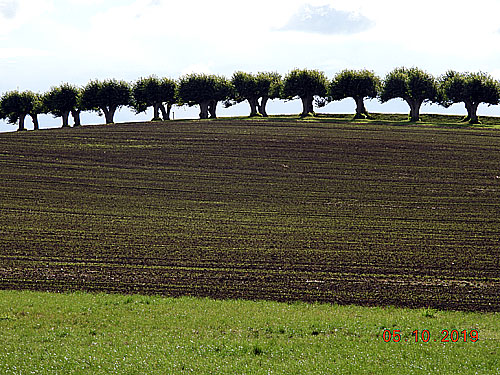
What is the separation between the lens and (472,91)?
94.9 m

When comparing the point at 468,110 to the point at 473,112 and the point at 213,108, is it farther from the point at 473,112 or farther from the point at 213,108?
the point at 213,108

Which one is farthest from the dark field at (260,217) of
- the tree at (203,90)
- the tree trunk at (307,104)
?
the tree at (203,90)

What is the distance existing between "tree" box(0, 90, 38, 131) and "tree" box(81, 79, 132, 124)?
1172 centimetres

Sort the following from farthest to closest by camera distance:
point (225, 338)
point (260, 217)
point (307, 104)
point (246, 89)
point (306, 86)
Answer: point (246, 89) < point (307, 104) < point (306, 86) < point (260, 217) < point (225, 338)

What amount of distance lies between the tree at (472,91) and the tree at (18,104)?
8051cm

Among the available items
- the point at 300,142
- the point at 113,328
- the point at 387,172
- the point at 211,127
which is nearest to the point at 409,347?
the point at 113,328

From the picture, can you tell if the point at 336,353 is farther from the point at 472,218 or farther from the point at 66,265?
the point at 472,218

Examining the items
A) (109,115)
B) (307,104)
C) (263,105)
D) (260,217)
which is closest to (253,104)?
(263,105)

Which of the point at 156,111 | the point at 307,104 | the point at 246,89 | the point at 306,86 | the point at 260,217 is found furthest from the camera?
the point at 156,111

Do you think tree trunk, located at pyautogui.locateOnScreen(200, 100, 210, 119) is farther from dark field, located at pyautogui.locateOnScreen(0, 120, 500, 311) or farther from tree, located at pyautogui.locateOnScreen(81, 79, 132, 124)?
dark field, located at pyautogui.locateOnScreen(0, 120, 500, 311)

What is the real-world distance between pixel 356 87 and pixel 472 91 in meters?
20.0

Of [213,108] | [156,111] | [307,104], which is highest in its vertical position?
[213,108]

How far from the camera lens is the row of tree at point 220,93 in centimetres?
10194

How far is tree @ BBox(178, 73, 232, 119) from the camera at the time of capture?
365 feet
